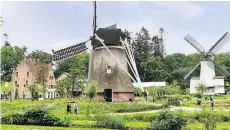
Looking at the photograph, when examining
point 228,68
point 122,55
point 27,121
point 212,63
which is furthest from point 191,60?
point 27,121

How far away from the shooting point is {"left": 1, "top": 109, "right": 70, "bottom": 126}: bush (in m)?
19.2

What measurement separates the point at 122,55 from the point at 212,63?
24078mm

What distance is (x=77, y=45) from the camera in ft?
120

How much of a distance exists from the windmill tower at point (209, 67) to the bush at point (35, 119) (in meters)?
33.8

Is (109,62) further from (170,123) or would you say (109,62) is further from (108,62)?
(170,123)

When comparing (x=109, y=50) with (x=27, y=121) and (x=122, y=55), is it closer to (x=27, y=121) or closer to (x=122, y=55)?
(x=122, y=55)

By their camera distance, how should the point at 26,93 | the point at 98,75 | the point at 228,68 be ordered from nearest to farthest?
the point at 98,75
the point at 26,93
the point at 228,68

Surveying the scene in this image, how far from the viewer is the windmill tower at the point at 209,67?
51906 millimetres

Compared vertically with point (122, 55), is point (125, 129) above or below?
below

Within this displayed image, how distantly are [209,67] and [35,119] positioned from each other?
136 feet

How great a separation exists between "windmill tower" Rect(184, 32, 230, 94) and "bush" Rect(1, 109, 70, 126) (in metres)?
33.8

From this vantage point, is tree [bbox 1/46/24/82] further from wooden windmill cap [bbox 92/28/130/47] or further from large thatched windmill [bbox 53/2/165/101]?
wooden windmill cap [bbox 92/28/130/47]

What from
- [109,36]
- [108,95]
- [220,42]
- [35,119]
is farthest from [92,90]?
[220,42]

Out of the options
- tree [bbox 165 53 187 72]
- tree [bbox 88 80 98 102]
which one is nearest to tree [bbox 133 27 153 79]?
tree [bbox 165 53 187 72]
